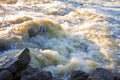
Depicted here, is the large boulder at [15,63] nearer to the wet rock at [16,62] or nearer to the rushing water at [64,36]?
the wet rock at [16,62]

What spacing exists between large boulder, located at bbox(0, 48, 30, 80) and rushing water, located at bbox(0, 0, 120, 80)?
824mm

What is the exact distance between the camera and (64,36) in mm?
9977

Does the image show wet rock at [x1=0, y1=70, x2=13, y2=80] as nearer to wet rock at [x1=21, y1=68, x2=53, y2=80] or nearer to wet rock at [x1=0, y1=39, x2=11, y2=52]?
wet rock at [x1=21, y1=68, x2=53, y2=80]

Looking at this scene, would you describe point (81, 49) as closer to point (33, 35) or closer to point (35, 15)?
point (33, 35)

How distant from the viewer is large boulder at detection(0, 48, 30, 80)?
6.31 meters

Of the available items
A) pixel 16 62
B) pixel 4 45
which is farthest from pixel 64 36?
pixel 16 62

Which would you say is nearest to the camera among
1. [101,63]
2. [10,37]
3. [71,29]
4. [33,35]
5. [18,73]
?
[18,73]

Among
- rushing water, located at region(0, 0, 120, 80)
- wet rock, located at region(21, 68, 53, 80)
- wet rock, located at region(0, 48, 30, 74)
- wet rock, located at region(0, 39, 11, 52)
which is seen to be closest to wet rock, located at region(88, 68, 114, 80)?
wet rock, located at region(21, 68, 53, 80)

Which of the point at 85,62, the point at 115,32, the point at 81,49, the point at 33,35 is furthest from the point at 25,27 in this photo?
the point at 115,32

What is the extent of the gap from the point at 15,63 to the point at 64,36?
382 cm

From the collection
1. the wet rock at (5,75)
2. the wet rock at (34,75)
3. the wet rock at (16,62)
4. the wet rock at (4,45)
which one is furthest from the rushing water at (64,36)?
the wet rock at (5,75)

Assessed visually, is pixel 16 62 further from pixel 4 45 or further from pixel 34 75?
pixel 4 45

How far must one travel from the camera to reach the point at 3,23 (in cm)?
1007

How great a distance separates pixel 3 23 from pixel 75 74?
4273mm
